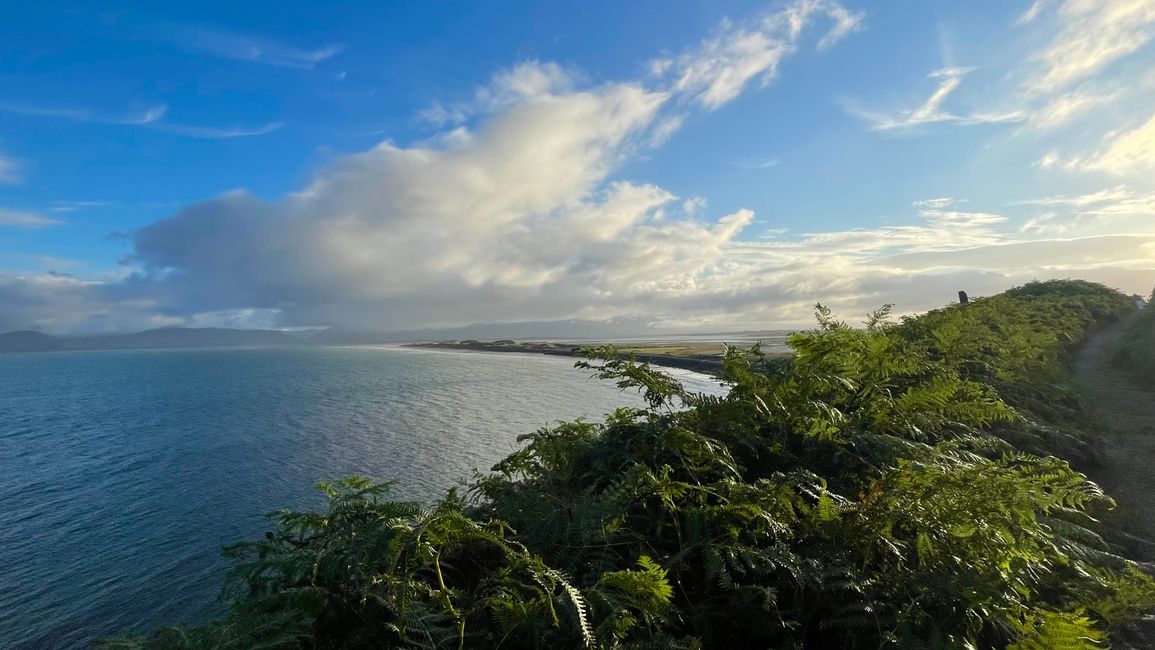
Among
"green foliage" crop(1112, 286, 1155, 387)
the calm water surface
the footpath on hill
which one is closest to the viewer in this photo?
the footpath on hill

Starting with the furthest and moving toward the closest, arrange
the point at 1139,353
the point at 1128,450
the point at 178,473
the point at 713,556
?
the point at 178,473, the point at 1139,353, the point at 1128,450, the point at 713,556

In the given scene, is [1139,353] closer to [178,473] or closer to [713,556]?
[713,556]

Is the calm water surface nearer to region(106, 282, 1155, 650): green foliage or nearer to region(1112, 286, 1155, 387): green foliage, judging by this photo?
region(106, 282, 1155, 650): green foliage

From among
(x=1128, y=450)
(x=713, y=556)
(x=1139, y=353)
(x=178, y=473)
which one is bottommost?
(x=178, y=473)

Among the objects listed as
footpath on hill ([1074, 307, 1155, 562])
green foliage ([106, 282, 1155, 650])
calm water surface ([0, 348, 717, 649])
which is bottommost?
calm water surface ([0, 348, 717, 649])

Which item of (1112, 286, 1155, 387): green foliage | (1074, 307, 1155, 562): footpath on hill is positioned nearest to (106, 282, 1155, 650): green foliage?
(1074, 307, 1155, 562): footpath on hill

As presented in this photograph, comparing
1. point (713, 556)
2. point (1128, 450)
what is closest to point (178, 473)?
point (713, 556)
